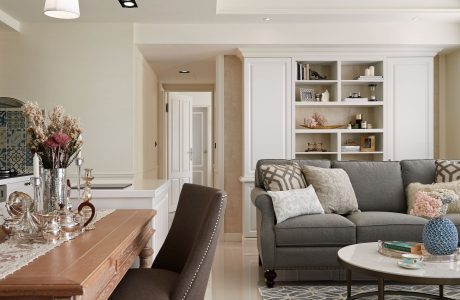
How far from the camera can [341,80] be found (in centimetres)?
582

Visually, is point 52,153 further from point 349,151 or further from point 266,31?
point 349,151

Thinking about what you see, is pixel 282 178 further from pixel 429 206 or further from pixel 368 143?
pixel 368 143

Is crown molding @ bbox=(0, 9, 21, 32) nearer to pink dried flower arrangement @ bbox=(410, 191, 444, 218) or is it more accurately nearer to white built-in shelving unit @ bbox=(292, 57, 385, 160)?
white built-in shelving unit @ bbox=(292, 57, 385, 160)

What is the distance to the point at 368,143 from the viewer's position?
6.00m

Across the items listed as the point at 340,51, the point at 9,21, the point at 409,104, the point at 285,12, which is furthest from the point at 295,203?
the point at 9,21

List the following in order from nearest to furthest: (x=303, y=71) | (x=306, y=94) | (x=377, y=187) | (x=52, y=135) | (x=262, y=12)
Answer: (x=52, y=135) < (x=377, y=187) < (x=262, y=12) < (x=303, y=71) < (x=306, y=94)

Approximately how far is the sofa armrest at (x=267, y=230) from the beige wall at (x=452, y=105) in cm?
305

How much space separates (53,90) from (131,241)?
12.9ft

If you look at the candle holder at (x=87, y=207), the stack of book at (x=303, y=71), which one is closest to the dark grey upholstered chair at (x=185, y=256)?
the candle holder at (x=87, y=207)

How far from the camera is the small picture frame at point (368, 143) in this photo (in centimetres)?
595

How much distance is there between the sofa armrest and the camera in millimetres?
3812

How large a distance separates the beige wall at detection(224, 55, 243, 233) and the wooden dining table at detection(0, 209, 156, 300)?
379 cm

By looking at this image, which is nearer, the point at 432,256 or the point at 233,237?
the point at 432,256

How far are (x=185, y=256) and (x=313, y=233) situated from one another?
5.72 ft
